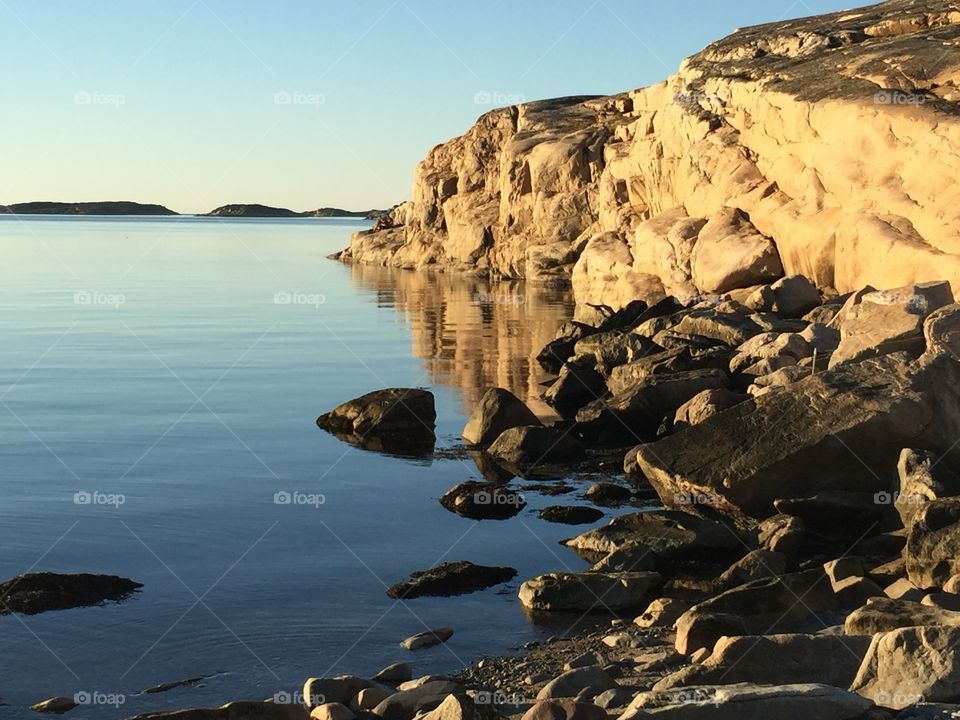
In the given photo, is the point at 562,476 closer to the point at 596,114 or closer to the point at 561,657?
the point at 561,657

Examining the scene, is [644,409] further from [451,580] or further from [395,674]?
[395,674]

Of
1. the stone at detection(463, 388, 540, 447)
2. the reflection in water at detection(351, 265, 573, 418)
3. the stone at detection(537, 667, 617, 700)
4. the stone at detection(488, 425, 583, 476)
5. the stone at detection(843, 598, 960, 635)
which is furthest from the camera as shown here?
the reflection in water at detection(351, 265, 573, 418)

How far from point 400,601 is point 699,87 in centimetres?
2973

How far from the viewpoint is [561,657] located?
970 centimetres

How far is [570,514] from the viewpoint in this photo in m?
14.3

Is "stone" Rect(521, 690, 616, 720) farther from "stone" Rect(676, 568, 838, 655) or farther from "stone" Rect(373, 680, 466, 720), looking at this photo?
"stone" Rect(676, 568, 838, 655)

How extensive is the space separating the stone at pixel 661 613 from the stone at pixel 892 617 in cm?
163

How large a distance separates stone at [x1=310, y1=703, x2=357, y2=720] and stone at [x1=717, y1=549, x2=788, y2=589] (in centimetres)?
438

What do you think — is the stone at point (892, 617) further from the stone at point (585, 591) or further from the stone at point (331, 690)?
the stone at point (331, 690)

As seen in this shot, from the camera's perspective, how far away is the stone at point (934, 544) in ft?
34.5

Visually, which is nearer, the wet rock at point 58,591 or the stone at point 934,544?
the stone at point 934,544

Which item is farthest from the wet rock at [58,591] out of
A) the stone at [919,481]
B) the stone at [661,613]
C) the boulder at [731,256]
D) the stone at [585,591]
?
the boulder at [731,256]

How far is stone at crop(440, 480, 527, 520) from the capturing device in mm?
14641

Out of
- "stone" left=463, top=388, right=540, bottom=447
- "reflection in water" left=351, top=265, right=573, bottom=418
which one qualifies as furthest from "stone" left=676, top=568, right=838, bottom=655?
"reflection in water" left=351, top=265, right=573, bottom=418
